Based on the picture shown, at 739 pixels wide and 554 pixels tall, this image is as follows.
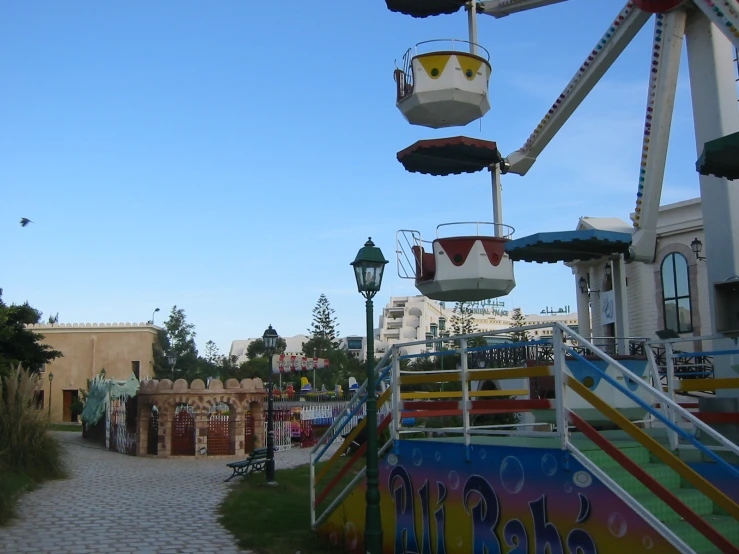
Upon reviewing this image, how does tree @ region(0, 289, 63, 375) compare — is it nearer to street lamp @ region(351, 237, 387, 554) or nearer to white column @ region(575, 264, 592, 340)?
white column @ region(575, 264, 592, 340)

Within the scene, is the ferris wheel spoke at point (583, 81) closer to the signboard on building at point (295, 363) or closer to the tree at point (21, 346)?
the tree at point (21, 346)

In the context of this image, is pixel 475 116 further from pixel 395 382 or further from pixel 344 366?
pixel 344 366

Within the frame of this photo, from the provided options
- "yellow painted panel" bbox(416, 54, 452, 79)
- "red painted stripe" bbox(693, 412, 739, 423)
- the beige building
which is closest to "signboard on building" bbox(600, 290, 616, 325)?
"red painted stripe" bbox(693, 412, 739, 423)

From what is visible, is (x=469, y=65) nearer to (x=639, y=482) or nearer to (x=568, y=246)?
(x=568, y=246)

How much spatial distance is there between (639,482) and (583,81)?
8538mm

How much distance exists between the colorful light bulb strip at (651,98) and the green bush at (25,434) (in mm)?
13523

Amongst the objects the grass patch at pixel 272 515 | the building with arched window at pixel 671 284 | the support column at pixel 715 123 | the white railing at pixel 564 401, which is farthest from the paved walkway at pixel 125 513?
the building with arched window at pixel 671 284

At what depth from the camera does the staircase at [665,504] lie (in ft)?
18.9

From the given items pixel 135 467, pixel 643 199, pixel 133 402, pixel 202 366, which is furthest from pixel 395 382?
pixel 202 366

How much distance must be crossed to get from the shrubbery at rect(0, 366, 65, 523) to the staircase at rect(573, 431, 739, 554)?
41.6 ft

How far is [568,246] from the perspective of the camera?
10.6m

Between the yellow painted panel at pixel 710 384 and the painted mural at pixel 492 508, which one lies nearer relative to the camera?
the painted mural at pixel 492 508

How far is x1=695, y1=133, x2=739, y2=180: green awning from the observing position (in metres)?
5.78

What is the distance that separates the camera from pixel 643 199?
1136cm
